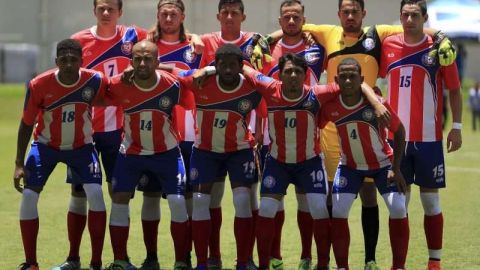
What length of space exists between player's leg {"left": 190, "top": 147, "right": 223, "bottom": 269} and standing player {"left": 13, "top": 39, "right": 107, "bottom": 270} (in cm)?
82

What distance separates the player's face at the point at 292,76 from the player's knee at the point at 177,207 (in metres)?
1.34

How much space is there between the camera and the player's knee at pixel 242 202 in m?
8.06

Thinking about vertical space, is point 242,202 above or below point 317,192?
below

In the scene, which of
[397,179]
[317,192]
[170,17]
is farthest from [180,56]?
[397,179]

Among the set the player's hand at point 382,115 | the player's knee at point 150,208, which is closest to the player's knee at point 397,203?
the player's hand at point 382,115

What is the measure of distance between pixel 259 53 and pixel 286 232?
2973mm

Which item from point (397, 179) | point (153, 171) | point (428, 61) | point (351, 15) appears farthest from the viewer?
point (351, 15)

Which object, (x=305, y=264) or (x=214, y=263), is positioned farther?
(x=214, y=263)

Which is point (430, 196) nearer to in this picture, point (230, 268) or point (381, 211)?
point (230, 268)

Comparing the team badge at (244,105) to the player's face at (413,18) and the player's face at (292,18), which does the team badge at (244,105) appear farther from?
the player's face at (413,18)

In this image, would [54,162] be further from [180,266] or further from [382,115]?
[382,115]

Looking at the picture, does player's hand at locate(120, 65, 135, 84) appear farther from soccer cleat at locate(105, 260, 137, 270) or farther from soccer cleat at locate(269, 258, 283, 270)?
soccer cleat at locate(269, 258, 283, 270)

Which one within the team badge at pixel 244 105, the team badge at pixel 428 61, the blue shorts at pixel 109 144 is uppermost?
the team badge at pixel 428 61

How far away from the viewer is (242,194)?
808 cm
